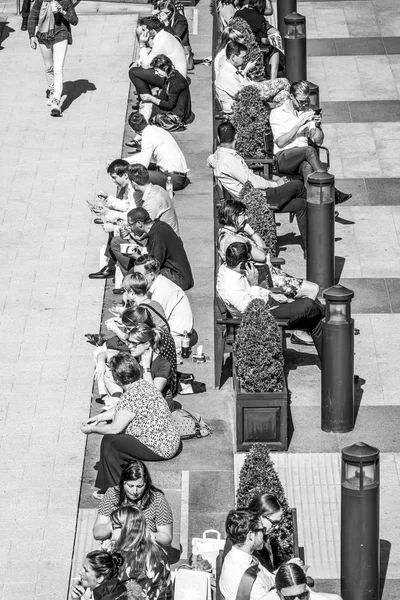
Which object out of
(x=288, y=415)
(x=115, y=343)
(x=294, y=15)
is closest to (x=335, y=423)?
(x=288, y=415)

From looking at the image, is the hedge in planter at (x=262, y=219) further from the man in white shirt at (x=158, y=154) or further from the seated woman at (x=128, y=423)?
the seated woman at (x=128, y=423)

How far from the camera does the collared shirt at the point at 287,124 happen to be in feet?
51.2

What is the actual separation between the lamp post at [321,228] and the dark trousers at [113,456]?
3531 millimetres

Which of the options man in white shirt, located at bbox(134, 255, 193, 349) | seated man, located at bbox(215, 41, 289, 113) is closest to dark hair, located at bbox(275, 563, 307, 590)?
man in white shirt, located at bbox(134, 255, 193, 349)

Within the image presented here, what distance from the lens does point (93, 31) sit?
22250 millimetres

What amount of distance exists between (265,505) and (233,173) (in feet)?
20.4

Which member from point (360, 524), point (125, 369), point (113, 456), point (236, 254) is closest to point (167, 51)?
point (236, 254)

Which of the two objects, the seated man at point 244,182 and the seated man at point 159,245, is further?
the seated man at point 244,182

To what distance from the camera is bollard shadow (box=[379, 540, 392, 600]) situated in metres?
9.90

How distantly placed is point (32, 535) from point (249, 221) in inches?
167

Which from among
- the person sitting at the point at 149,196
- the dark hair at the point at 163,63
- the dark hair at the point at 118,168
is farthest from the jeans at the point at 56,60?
the person sitting at the point at 149,196

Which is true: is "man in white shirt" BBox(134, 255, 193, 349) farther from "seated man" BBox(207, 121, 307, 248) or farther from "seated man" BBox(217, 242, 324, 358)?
"seated man" BBox(207, 121, 307, 248)

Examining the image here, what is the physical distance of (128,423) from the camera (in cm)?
1090

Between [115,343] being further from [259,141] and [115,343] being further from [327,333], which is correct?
[259,141]
